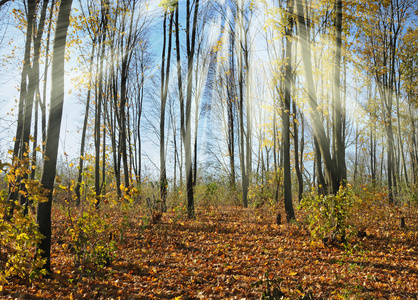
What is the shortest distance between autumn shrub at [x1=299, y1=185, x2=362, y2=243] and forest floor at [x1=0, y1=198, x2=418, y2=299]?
0.27m

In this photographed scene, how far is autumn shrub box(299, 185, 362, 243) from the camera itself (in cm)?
493

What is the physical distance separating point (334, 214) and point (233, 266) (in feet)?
7.65

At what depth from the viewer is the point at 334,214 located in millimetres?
4992

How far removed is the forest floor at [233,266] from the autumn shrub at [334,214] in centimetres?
27

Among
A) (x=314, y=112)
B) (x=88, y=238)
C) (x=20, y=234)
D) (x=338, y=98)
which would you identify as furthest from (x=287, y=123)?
(x=20, y=234)

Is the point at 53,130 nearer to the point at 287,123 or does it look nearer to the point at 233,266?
the point at 233,266

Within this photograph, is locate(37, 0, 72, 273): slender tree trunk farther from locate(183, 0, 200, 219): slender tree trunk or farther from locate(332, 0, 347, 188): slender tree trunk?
locate(332, 0, 347, 188): slender tree trunk

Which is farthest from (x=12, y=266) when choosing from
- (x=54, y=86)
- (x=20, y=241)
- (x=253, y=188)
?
(x=253, y=188)

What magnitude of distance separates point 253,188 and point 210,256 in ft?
20.2

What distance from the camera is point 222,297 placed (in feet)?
10.5

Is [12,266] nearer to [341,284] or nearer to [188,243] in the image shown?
[188,243]

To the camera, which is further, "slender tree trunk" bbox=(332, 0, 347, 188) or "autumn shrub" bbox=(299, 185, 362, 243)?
"slender tree trunk" bbox=(332, 0, 347, 188)

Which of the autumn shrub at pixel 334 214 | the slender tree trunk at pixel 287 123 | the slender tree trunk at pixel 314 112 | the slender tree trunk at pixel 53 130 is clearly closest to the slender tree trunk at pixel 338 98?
the slender tree trunk at pixel 314 112

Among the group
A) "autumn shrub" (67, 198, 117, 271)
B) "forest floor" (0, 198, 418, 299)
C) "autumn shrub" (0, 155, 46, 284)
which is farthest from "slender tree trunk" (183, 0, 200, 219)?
"autumn shrub" (0, 155, 46, 284)
